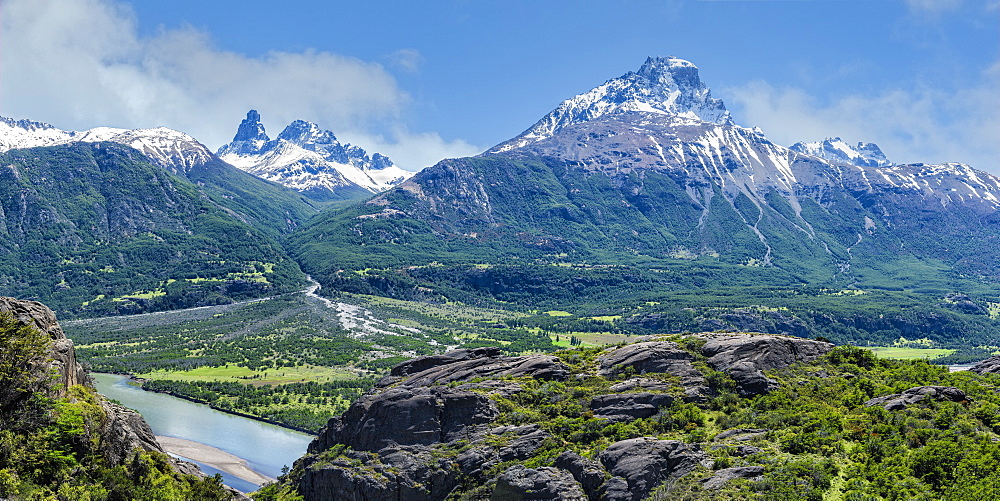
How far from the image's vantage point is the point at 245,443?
14188 cm

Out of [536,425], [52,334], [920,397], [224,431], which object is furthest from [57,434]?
[224,431]

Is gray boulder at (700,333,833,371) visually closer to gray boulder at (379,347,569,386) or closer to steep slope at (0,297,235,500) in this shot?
gray boulder at (379,347,569,386)

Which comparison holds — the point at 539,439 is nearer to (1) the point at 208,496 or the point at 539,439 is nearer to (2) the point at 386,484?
(2) the point at 386,484

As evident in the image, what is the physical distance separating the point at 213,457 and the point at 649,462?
97.2 m

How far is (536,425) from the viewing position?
67.2 metres

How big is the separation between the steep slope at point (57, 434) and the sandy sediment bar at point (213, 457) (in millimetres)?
55839

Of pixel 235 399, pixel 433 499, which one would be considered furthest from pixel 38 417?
pixel 235 399

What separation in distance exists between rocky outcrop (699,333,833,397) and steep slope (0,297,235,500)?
174 ft

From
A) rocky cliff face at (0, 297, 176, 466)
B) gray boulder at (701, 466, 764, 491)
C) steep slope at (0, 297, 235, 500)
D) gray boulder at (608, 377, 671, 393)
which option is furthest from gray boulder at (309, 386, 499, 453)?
gray boulder at (701, 466, 764, 491)

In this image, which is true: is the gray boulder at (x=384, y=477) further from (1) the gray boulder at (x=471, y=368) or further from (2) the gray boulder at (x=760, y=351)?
(2) the gray boulder at (x=760, y=351)

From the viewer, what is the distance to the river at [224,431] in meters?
130

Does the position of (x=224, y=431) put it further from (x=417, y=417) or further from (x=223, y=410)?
(x=417, y=417)

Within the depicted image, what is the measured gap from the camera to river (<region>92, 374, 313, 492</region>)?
12988 centimetres

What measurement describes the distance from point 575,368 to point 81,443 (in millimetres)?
49107
